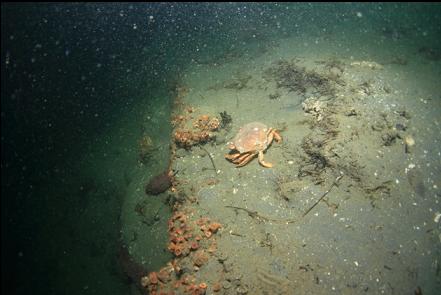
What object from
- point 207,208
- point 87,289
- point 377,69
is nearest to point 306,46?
point 377,69

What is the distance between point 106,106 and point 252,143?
33.3ft

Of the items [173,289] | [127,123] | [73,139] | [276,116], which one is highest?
[276,116]

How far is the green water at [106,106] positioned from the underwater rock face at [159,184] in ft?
0.81

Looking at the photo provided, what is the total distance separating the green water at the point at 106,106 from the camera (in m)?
7.83

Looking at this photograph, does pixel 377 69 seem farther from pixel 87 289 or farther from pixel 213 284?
pixel 87 289

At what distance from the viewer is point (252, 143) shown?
6.18 m

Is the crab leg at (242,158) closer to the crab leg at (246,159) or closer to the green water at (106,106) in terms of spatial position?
the crab leg at (246,159)

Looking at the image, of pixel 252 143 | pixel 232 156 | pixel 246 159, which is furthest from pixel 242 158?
pixel 252 143

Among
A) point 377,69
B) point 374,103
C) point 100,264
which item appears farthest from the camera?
point 377,69

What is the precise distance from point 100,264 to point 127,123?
531cm

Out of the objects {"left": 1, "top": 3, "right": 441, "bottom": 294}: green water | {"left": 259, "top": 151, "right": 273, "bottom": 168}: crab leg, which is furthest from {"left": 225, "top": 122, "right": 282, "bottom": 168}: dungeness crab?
{"left": 1, "top": 3, "right": 441, "bottom": 294}: green water

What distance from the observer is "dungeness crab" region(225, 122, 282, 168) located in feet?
20.3

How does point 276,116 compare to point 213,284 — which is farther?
point 276,116

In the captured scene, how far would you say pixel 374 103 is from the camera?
6773 millimetres
